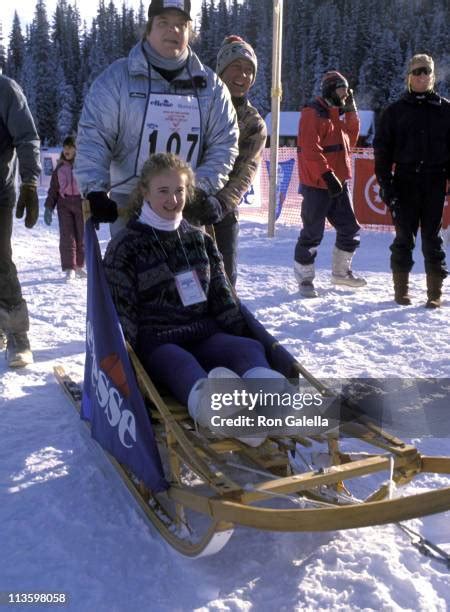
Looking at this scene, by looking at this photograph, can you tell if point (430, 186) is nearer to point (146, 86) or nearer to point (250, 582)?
point (146, 86)

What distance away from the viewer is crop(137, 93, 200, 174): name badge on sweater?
312cm

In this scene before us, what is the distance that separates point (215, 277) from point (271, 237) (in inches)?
263

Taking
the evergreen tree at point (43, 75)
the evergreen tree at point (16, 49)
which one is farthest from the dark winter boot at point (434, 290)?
the evergreen tree at point (16, 49)

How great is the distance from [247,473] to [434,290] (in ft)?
10.2

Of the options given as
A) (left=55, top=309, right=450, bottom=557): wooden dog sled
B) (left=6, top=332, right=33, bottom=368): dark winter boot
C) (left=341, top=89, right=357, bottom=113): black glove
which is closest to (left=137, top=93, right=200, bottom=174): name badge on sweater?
(left=55, top=309, right=450, bottom=557): wooden dog sled

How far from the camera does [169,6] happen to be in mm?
2963

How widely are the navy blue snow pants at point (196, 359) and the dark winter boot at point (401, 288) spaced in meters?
2.96

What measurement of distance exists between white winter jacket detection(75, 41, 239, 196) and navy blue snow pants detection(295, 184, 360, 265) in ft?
7.95

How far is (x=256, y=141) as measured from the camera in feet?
13.4

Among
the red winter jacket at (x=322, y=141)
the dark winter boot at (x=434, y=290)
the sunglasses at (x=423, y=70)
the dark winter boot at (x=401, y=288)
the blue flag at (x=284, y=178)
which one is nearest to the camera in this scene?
the sunglasses at (x=423, y=70)

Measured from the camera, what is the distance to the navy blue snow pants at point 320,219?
5645mm

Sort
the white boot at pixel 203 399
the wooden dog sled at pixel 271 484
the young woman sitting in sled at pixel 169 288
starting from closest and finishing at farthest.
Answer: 1. the wooden dog sled at pixel 271 484
2. the white boot at pixel 203 399
3. the young woman sitting in sled at pixel 169 288

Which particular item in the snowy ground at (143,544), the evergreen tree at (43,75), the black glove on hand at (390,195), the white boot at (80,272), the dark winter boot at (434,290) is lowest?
the snowy ground at (143,544)

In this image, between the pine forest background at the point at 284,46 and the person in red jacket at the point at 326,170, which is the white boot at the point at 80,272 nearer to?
the person in red jacket at the point at 326,170
